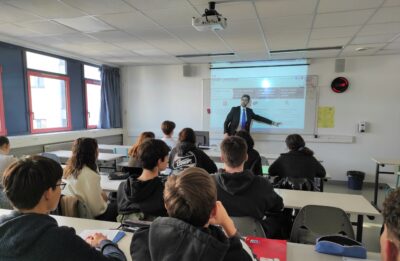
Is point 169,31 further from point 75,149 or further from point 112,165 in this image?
point 112,165

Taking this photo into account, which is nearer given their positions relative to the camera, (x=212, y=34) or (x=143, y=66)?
(x=212, y=34)

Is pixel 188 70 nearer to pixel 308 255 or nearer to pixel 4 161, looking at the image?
pixel 4 161

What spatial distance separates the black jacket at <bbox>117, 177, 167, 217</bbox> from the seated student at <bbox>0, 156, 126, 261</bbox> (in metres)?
0.63

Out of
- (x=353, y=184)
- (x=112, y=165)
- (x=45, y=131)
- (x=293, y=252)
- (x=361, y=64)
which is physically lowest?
(x=353, y=184)

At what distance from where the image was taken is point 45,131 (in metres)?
5.11

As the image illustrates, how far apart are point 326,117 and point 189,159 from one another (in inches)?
157

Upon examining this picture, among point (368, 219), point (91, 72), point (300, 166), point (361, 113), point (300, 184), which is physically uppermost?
point (91, 72)

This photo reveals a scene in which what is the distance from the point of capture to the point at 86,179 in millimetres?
2275

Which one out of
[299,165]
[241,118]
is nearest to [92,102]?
[241,118]

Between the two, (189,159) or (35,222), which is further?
(189,159)

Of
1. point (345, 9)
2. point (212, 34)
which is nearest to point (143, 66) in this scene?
point (212, 34)

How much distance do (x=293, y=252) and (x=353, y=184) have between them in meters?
4.69

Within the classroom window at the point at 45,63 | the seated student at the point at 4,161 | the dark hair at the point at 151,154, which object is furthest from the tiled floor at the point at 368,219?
the classroom window at the point at 45,63

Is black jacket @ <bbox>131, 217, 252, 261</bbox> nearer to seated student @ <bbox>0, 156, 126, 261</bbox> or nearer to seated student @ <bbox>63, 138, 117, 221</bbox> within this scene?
seated student @ <bbox>0, 156, 126, 261</bbox>
